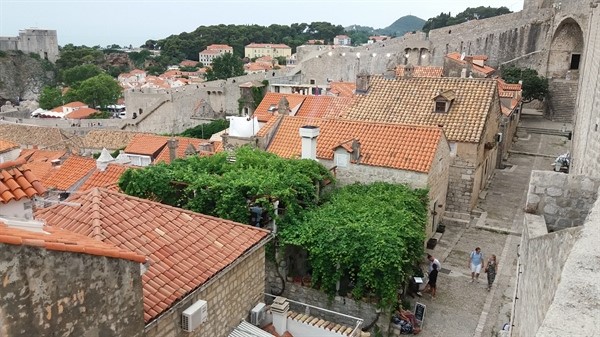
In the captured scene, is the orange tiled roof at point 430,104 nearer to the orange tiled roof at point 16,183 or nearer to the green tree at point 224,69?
the orange tiled roof at point 16,183

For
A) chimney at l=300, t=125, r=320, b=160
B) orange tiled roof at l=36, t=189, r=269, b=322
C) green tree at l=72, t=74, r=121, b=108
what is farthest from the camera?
green tree at l=72, t=74, r=121, b=108

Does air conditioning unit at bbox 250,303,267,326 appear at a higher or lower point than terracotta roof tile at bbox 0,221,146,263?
lower

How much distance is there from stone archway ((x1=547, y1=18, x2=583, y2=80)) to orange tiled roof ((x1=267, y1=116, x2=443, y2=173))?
111ft

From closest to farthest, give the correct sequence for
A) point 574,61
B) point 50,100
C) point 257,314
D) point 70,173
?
point 257,314 → point 70,173 → point 574,61 → point 50,100

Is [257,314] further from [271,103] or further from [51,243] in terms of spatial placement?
[271,103]

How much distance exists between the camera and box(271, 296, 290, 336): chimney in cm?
909

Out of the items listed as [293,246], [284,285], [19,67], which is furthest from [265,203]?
[19,67]

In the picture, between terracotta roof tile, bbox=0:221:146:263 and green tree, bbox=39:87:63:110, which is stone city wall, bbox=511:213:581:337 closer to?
terracotta roof tile, bbox=0:221:146:263

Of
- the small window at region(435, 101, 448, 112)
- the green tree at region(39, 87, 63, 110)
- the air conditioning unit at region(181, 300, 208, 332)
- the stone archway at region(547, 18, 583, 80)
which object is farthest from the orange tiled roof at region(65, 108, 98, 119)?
the air conditioning unit at region(181, 300, 208, 332)

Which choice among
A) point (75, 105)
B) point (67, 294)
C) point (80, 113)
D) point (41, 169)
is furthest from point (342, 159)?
point (75, 105)

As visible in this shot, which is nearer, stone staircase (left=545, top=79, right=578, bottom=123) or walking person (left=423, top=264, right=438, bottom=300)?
walking person (left=423, top=264, right=438, bottom=300)

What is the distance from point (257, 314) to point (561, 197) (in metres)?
5.37

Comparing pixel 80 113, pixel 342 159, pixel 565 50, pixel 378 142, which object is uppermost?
pixel 565 50

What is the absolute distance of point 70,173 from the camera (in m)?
20.6
